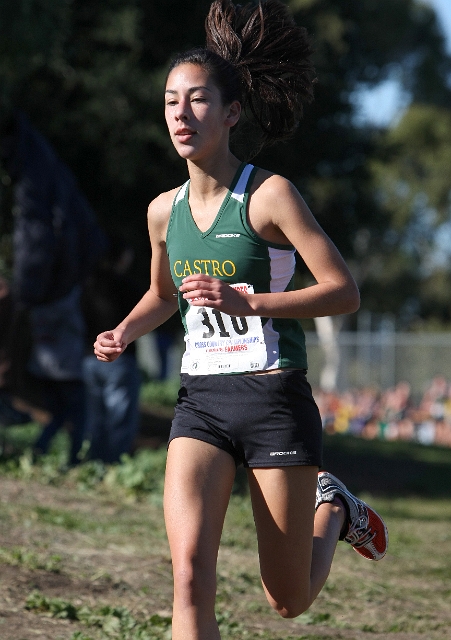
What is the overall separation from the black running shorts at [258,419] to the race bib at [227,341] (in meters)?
0.04

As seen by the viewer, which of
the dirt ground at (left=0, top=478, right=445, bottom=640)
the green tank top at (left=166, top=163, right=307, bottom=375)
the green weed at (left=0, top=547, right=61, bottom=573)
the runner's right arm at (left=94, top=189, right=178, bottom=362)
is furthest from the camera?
the green weed at (left=0, top=547, right=61, bottom=573)

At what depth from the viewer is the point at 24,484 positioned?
24.5 ft

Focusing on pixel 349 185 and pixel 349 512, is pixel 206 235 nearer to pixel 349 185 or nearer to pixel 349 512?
pixel 349 512

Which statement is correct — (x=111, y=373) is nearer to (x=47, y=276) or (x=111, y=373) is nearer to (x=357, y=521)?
(x=47, y=276)

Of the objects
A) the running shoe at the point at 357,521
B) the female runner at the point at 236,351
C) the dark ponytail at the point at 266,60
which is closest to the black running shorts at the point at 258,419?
the female runner at the point at 236,351

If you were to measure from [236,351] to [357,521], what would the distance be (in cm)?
118

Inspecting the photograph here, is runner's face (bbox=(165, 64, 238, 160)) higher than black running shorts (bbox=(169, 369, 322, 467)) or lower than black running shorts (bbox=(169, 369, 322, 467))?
higher

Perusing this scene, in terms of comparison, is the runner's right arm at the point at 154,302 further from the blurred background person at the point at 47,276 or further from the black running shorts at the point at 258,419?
the blurred background person at the point at 47,276

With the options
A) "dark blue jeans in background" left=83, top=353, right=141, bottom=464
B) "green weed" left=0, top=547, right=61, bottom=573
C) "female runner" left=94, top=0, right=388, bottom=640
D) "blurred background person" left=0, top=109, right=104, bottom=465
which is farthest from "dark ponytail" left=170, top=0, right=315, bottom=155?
"dark blue jeans in background" left=83, top=353, right=141, bottom=464

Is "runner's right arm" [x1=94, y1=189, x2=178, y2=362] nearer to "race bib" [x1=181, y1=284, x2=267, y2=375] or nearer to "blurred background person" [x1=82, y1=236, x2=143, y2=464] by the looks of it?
"race bib" [x1=181, y1=284, x2=267, y2=375]

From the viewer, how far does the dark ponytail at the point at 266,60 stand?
3.79 m

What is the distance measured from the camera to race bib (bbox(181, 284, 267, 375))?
135 inches

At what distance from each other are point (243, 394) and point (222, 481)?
0.31m

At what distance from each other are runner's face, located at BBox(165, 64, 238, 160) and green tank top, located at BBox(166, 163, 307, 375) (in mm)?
175
